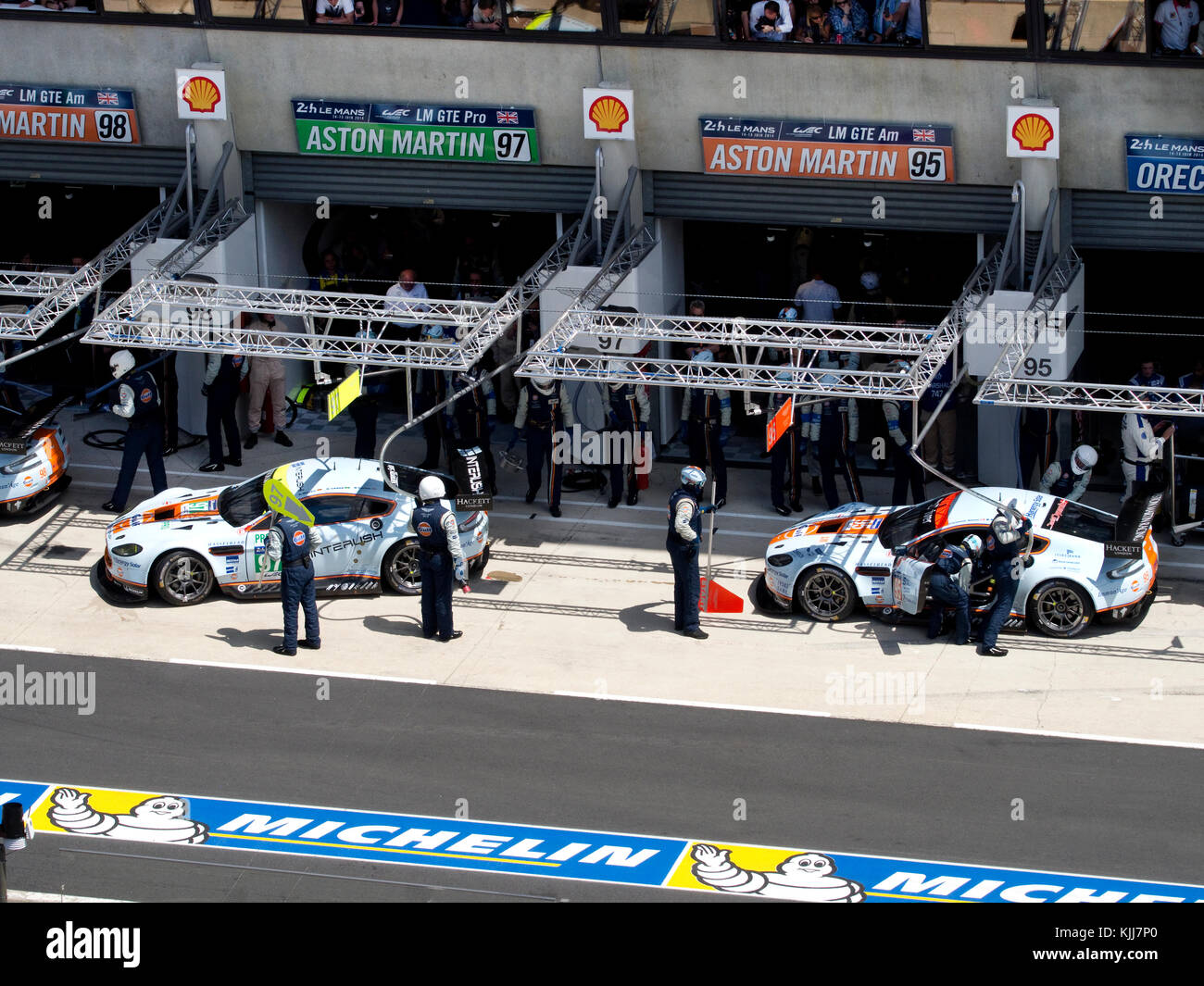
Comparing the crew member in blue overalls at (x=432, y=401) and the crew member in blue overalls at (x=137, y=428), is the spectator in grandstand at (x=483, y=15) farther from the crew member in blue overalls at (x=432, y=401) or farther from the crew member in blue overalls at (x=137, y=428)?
the crew member in blue overalls at (x=137, y=428)

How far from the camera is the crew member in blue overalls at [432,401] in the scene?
23.0 meters

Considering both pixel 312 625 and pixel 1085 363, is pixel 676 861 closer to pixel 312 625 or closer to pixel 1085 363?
pixel 312 625

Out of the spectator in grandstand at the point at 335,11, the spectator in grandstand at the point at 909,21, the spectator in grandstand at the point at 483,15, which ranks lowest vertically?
the spectator in grandstand at the point at 909,21

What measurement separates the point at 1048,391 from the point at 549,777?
831cm

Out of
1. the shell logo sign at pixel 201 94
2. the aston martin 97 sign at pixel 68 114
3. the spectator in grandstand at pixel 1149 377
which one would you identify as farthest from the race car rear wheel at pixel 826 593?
the aston martin 97 sign at pixel 68 114

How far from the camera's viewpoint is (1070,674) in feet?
58.6

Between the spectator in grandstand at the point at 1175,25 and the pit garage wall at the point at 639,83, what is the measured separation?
30 cm

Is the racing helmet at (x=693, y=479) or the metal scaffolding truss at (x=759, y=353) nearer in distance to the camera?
the racing helmet at (x=693, y=479)

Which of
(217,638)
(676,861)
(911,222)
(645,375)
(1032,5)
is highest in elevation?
(1032,5)

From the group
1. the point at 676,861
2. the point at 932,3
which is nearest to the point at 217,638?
the point at 676,861

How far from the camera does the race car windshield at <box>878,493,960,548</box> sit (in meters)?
19.0

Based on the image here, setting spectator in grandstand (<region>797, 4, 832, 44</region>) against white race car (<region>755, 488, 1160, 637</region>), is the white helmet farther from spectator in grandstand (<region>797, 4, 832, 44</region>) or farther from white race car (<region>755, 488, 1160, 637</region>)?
spectator in grandstand (<region>797, 4, 832, 44</region>)

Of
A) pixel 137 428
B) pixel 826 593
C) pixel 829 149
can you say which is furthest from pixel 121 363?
pixel 826 593

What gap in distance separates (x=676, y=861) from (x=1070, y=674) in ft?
16.8
